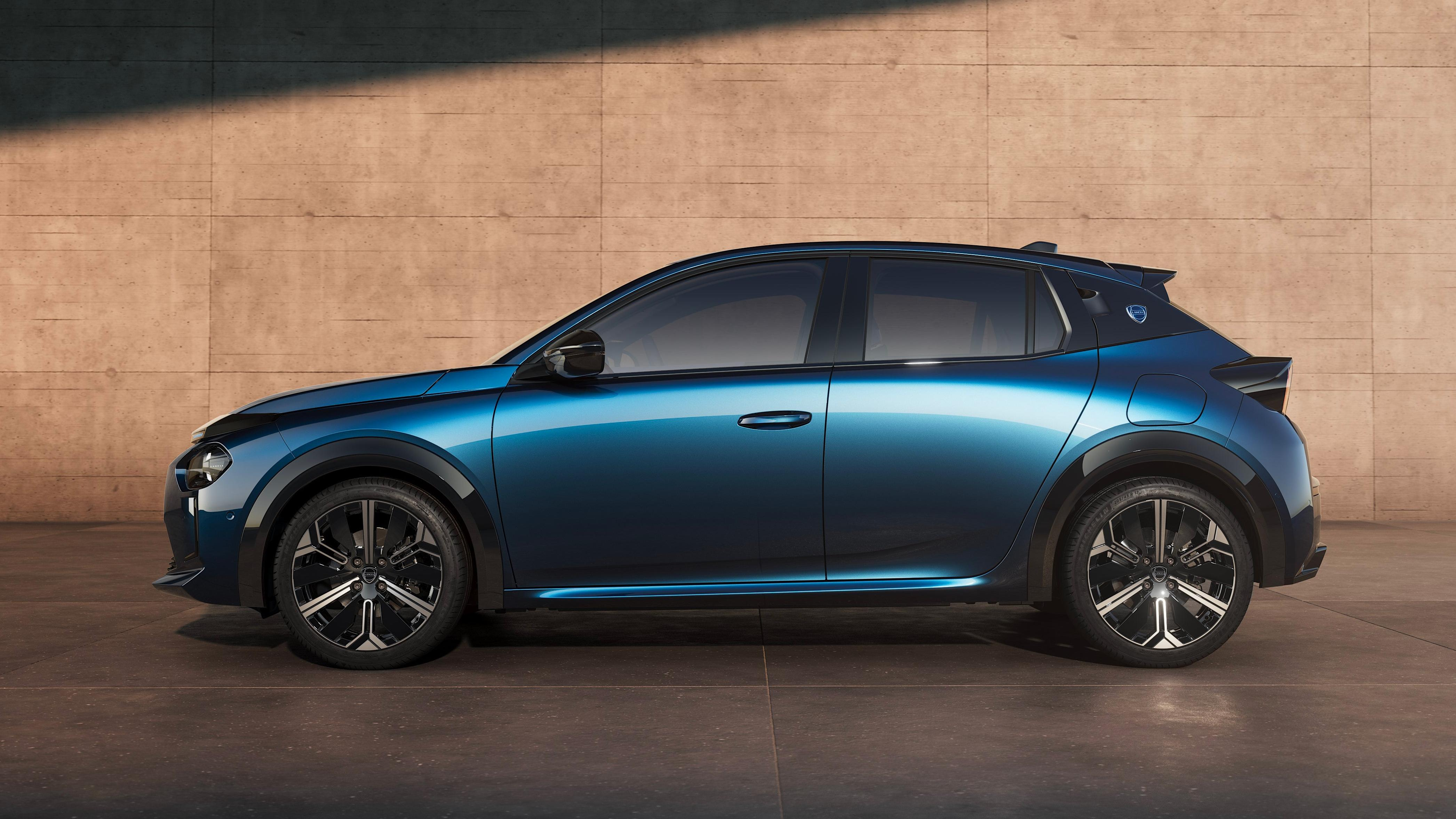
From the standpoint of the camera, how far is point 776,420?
5.05 metres

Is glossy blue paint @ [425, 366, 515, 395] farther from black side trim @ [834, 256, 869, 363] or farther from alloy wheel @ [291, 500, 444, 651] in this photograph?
black side trim @ [834, 256, 869, 363]

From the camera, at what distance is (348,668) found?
17.1ft

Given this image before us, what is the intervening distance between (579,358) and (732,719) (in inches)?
61.5

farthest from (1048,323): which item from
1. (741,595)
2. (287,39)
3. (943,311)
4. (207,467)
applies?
(287,39)

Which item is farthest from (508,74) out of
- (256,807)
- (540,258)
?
(256,807)

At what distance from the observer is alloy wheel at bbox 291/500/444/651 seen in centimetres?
511

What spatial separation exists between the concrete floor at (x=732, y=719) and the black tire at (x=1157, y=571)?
18cm

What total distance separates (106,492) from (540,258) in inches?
172

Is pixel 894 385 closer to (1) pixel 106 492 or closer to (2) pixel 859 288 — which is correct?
(2) pixel 859 288

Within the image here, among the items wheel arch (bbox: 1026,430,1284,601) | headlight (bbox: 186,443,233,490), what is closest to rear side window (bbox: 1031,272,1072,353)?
wheel arch (bbox: 1026,430,1284,601)

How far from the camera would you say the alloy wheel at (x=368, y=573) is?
16.8ft

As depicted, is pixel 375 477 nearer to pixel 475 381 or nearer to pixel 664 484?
pixel 475 381

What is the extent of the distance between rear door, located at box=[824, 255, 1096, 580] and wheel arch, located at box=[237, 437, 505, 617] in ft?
4.55

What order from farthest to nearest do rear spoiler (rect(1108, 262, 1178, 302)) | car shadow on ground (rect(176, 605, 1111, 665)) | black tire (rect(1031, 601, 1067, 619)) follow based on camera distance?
1. black tire (rect(1031, 601, 1067, 619))
2. car shadow on ground (rect(176, 605, 1111, 665))
3. rear spoiler (rect(1108, 262, 1178, 302))
